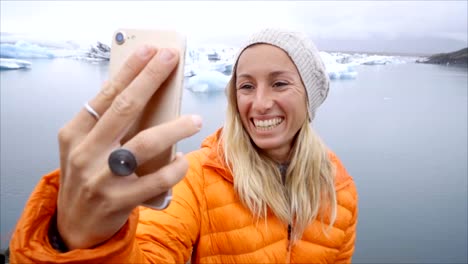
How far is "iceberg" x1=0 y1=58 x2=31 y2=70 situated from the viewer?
757 cm

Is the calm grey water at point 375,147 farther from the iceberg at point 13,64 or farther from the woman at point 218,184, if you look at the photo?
the woman at point 218,184

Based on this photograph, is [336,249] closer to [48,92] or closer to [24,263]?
[24,263]

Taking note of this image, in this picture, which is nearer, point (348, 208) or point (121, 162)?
point (121, 162)

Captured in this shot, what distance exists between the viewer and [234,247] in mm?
1007

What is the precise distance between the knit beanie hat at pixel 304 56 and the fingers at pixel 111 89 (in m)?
0.63

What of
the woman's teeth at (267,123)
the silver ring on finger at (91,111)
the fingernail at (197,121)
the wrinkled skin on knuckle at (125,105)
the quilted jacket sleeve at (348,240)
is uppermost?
the wrinkled skin on knuckle at (125,105)

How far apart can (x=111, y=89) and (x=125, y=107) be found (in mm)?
50

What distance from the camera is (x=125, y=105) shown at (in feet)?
1.56

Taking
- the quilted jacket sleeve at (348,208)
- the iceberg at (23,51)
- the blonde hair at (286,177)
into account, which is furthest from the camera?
the iceberg at (23,51)

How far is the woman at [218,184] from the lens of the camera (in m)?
0.50

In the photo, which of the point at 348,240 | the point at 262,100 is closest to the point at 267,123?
the point at 262,100

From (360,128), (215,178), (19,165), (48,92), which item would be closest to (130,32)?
(215,178)

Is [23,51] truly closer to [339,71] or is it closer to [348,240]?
[339,71]

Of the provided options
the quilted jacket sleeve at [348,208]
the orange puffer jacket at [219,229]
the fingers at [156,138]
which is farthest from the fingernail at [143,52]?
the quilted jacket sleeve at [348,208]
